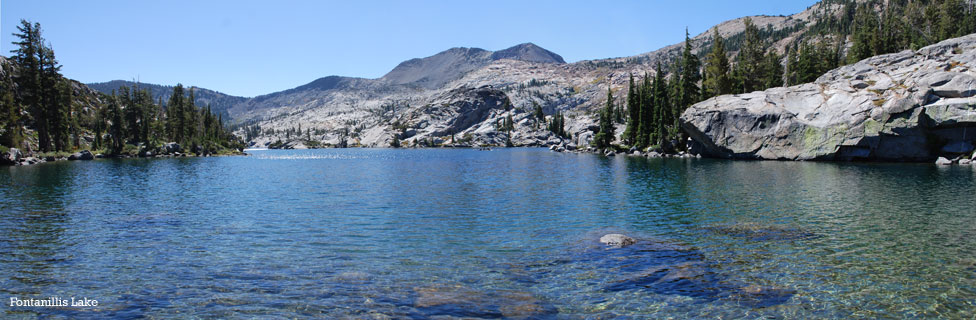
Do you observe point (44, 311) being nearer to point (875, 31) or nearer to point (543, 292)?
point (543, 292)

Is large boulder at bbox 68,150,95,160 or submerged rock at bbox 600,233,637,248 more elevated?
large boulder at bbox 68,150,95,160

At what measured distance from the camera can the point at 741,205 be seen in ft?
112

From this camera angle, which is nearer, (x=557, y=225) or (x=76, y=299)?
(x=76, y=299)

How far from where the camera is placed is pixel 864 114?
74938 millimetres

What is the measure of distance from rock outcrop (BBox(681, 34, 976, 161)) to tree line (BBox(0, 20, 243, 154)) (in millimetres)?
131058

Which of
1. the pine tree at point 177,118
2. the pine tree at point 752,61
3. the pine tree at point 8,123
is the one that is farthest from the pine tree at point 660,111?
the pine tree at point 177,118

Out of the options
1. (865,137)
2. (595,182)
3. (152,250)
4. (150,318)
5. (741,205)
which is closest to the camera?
(150,318)

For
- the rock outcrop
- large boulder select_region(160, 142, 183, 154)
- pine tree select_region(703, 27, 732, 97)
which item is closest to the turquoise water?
the rock outcrop

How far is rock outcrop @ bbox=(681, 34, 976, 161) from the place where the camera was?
228 ft

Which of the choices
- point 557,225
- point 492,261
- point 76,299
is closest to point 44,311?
point 76,299

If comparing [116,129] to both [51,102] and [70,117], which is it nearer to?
[70,117]

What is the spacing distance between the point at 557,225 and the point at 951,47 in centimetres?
9849

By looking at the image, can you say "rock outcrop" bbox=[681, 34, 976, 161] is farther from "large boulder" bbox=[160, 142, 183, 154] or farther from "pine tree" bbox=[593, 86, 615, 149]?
"large boulder" bbox=[160, 142, 183, 154]

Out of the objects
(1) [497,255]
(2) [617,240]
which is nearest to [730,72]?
(2) [617,240]
